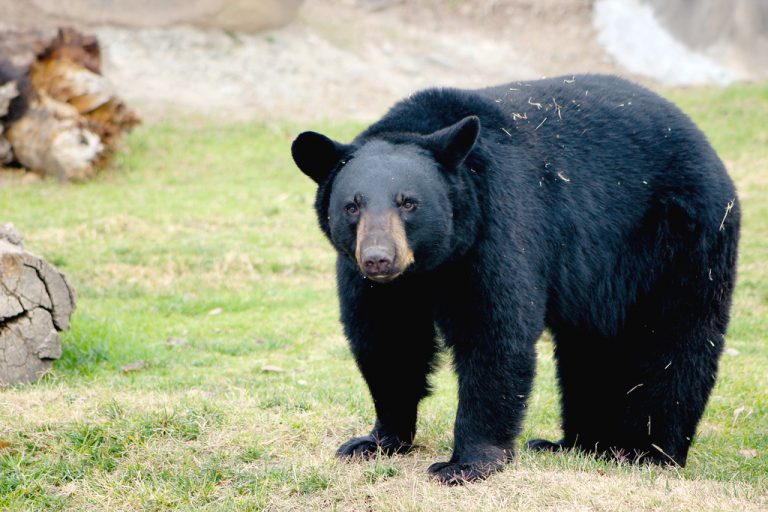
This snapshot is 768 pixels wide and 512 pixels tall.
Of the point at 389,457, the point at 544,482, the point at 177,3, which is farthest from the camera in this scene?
the point at 177,3

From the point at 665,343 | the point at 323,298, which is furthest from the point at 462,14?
the point at 665,343

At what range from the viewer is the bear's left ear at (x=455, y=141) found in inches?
180

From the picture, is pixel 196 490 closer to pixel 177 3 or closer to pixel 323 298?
pixel 323 298

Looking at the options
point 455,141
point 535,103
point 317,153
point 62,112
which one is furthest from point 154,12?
point 455,141

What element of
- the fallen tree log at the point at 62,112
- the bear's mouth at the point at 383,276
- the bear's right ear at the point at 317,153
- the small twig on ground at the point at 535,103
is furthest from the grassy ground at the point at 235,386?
the small twig on ground at the point at 535,103

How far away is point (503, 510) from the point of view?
4309 millimetres

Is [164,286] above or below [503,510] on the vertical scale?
below

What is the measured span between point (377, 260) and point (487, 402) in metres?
1.02

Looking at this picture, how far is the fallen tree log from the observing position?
13344 mm

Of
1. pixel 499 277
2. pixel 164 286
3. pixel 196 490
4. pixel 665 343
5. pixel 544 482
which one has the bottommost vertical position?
pixel 164 286

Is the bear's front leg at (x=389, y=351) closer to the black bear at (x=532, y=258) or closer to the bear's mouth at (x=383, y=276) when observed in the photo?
the black bear at (x=532, y=258)

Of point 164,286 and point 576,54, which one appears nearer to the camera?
point 164,286

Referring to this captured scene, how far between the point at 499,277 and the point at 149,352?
4.08 metres

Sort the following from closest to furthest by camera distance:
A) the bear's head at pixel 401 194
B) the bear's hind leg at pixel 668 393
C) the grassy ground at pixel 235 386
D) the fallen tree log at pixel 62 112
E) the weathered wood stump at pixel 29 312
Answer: the bear's head at pixel 401 194, the grassy ground at pixel 235 386, the bear's hind leg at pixel 668 393, the weathered wood stump at pixel 29 312, the fallen tree log at pixel 62 112
